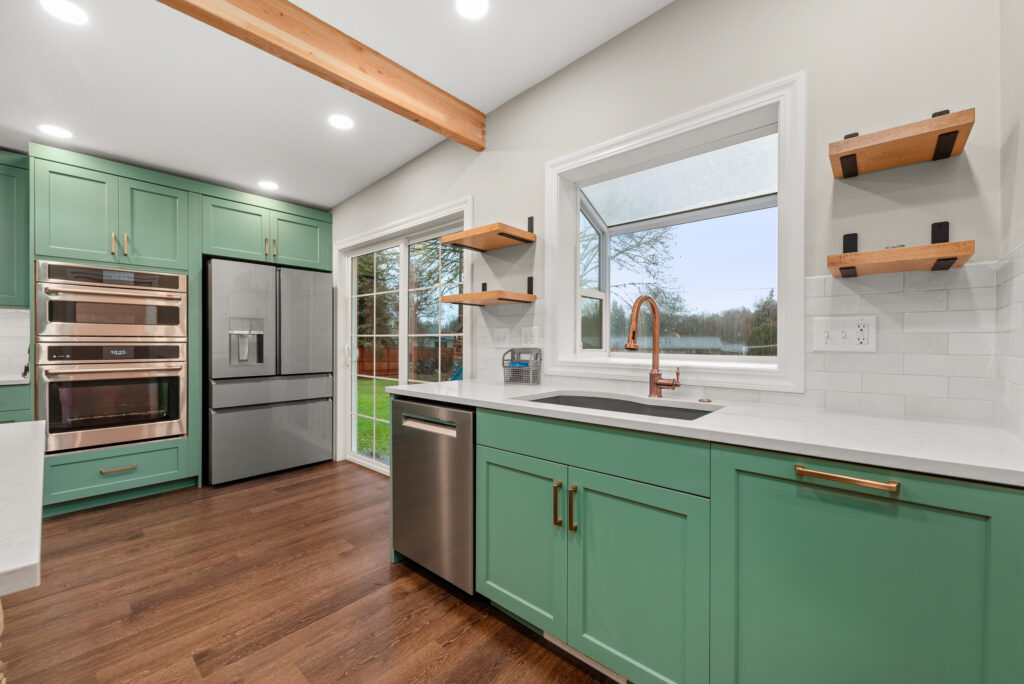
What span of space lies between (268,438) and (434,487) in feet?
7.74

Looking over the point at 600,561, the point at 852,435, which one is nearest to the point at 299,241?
the point at 600,561

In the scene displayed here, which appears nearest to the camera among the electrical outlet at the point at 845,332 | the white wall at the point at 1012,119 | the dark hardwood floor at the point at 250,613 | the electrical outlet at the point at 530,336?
the white wall at the point at 1012,119

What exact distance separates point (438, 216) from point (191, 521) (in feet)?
8.41

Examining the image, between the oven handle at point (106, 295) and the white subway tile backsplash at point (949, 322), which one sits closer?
the white subway tile backsplash at point (949, 322)

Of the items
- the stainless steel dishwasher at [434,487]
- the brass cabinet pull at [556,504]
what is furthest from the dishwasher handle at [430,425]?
the brass cabinet pull at [556,504]

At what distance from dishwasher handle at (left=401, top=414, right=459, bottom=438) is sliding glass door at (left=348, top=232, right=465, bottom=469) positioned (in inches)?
34.9

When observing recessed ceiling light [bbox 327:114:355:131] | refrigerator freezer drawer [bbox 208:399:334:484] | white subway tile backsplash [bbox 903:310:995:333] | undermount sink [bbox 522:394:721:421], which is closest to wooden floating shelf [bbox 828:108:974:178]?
white subway tile backsplash [bbox 903:310:995:333]

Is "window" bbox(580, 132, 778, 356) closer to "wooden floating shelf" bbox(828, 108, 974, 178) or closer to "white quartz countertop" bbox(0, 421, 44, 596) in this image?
"wooden floating shelf" bbox(828, 108, 974, 178)

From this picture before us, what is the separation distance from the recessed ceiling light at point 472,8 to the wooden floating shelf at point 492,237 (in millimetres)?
892

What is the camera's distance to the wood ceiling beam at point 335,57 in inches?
65.0

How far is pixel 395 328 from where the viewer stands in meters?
3.59

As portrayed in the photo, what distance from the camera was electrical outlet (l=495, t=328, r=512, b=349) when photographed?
250cm

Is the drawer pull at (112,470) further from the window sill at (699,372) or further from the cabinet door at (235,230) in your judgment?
the window sill at (699,372)

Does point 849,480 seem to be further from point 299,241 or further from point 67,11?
point 299,241
